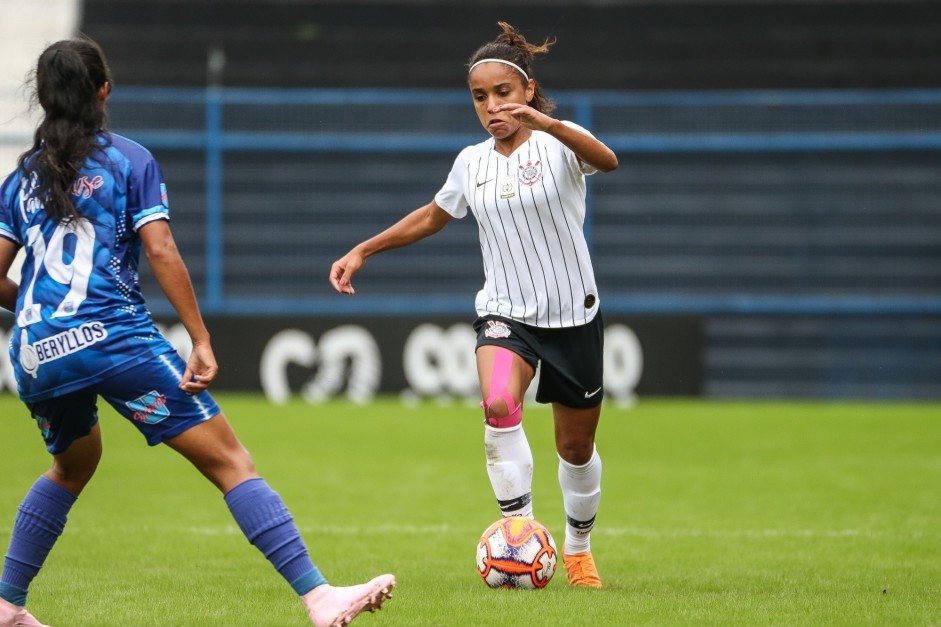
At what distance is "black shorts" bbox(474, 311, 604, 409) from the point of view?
5672 millimetres

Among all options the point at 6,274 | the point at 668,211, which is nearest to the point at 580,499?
the point at 6,274

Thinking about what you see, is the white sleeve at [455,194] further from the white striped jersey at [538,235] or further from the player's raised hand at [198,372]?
the player's raised hand at [198,372]

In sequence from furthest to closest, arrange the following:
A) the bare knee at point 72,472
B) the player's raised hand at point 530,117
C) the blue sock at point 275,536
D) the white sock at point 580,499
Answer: the white sock at point 580,499 → the player's raised hand at point 530,117 → the bare knee at point 72,472 → the blue sock at point 275,536

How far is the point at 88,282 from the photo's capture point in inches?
171

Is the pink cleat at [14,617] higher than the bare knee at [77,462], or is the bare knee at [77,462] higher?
the bare knee at [77,462]

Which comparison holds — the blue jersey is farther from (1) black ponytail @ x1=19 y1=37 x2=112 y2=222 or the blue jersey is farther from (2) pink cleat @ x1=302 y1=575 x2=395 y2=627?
(2) pink cleat @ x1=302 y1=575 x2=395 y2=627

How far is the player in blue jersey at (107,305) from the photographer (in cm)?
433

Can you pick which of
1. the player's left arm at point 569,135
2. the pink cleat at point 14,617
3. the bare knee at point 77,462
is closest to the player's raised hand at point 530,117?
the player's left arm at point 569,135

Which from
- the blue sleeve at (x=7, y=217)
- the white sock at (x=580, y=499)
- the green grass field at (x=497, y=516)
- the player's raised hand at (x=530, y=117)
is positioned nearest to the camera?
the blue sleeve at (x=7, y=217)

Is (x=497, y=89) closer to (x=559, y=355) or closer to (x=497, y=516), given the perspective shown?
(x=559, y=355)

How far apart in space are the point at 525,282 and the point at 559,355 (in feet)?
1.04

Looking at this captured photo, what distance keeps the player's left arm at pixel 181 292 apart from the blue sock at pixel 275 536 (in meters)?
0.38

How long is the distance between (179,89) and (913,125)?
29.9ft

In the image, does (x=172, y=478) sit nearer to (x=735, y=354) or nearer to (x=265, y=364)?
(x=265, y=364)
